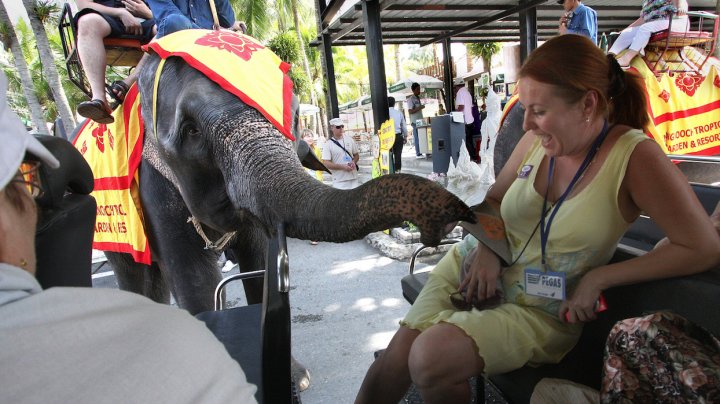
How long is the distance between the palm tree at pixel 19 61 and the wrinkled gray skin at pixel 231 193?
1090 cm

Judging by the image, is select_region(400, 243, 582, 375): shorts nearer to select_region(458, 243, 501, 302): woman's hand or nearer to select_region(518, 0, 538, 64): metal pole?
select_region(458, 243, 501, 302): woman's hand

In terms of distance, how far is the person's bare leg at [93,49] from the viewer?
2812mm

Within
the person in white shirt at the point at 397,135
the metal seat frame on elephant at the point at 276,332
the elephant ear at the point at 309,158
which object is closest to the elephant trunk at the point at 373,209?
the metal seat frame on elephant at the point at 276,332

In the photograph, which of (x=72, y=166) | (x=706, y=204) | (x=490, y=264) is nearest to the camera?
(x=72, y=166)

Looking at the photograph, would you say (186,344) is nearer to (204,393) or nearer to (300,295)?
(204,393)

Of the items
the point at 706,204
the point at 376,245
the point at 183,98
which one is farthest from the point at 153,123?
the point at 376,245

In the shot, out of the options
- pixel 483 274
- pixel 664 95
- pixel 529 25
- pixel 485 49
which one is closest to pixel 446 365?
pixel 483 274

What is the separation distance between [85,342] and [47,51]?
43.3 ft

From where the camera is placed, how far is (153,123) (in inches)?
87.8

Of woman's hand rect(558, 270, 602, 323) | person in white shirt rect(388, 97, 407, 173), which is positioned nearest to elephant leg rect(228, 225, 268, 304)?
woman's hand rect(558, 270, 602, 323)

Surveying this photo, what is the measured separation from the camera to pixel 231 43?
87.2 inches

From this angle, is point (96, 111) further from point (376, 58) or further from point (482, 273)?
point (376, 58)

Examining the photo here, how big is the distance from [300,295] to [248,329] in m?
2.76

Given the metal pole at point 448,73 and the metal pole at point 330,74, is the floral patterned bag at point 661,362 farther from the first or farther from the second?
the metal pole at point 448,73
